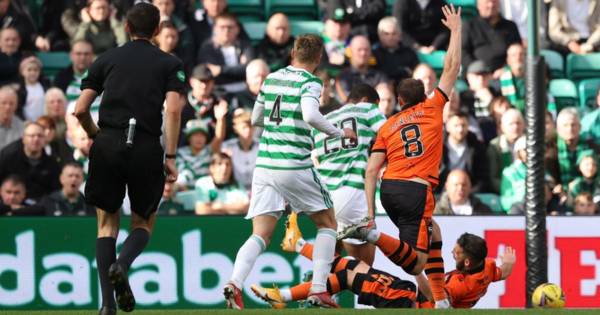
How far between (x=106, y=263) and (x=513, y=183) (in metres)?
7.20

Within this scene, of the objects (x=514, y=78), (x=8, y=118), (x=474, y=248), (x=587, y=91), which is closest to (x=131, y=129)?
(x=474, y=248)

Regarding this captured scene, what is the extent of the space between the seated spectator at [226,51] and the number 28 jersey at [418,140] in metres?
5.30

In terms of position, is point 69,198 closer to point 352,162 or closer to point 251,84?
point 251,84

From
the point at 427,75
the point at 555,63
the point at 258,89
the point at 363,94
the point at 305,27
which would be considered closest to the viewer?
the point at 363,94

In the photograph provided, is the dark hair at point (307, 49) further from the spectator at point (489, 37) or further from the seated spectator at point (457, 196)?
the spectator at point (489, 37)

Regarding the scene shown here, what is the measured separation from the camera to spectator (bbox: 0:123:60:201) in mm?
15031

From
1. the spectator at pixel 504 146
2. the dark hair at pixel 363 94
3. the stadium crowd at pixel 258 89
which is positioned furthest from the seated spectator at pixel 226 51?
the dark hair at pixel 363 94

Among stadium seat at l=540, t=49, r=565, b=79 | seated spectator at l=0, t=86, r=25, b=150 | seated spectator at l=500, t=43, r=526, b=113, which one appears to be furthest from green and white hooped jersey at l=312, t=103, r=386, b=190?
stadium seat at l=540, t=49, r=565, b=79

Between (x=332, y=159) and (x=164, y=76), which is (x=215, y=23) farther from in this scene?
(x=164, y=76)

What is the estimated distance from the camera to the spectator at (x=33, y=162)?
15031 mm

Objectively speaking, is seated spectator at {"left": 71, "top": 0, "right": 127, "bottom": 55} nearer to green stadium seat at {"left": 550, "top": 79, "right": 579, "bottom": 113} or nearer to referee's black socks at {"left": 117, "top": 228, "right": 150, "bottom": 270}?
green stadium seat at {"left": 550, "top": 79, "right": 579, "bottom": 113}

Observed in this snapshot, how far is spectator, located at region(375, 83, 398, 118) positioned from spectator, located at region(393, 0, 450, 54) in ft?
6.40

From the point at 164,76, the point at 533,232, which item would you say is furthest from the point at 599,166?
the point at 164,76

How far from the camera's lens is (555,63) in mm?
18453
